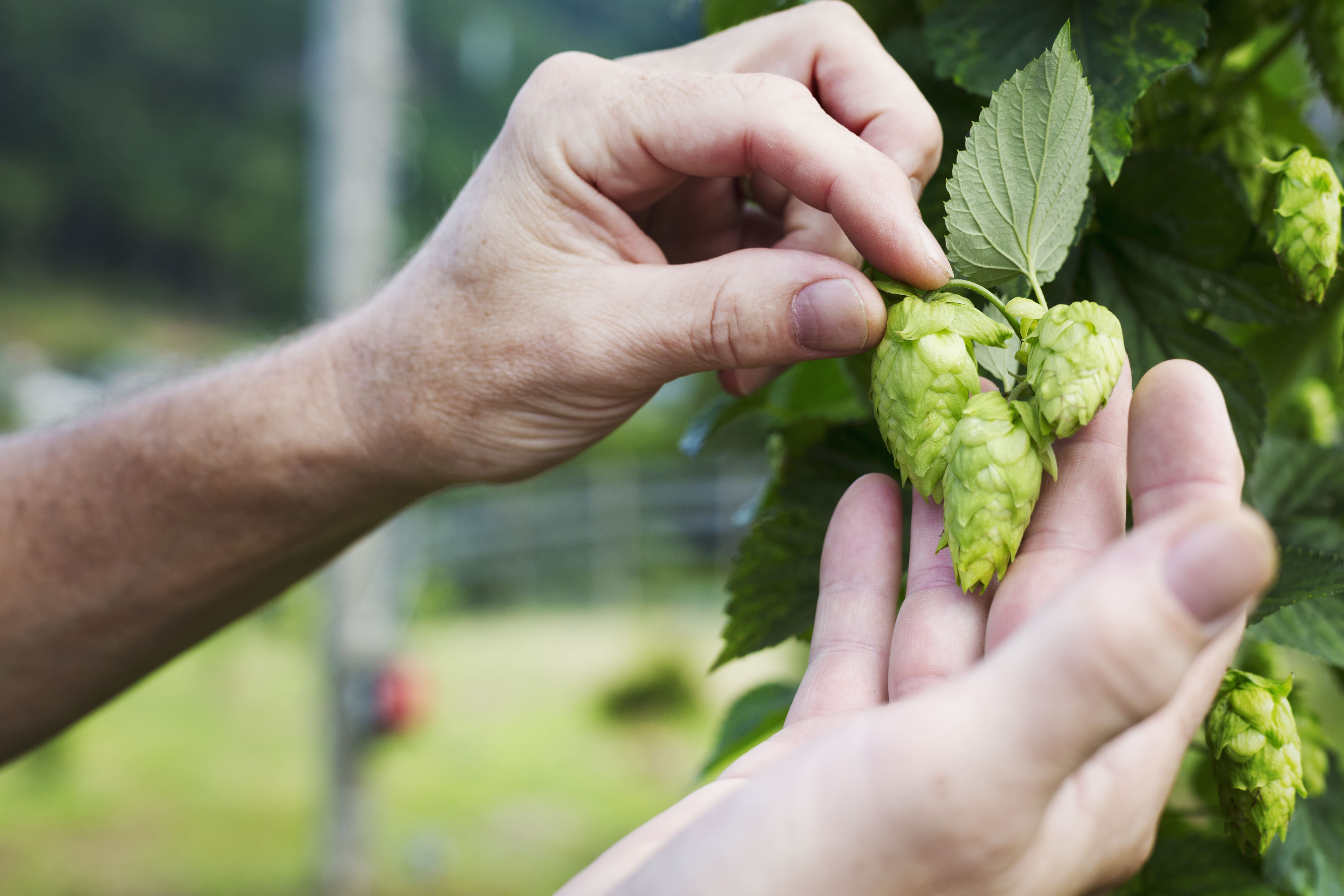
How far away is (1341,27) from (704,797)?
0.62 metres

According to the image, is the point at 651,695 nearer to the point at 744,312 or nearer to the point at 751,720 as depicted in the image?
the point at 751,720

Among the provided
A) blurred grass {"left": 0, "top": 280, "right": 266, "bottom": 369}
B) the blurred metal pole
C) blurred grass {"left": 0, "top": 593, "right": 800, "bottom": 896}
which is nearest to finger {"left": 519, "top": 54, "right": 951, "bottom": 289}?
blurred grass {"left": 0, "top": 593, "right": 800, "bottom": 896}

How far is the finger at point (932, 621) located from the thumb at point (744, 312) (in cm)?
8

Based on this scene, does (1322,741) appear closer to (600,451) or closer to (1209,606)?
(1209,606)

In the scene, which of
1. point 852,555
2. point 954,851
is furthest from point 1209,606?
point 852,555

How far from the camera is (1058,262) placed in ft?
1.70

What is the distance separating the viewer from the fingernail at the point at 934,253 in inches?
20.5

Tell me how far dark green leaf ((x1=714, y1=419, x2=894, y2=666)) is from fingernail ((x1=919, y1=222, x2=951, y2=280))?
0.45 feet

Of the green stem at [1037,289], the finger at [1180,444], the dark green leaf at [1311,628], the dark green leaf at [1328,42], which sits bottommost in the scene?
the dark green leaf at [1311,628]

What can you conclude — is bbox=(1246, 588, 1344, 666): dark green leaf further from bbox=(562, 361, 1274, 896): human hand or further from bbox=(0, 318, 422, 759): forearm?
bbox=(0, 318, 422, 759): forearm

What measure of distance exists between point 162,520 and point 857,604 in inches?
27.2

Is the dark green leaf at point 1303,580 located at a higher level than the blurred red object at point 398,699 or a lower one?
higher

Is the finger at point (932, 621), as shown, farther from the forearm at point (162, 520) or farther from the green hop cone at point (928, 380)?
the forearm at point (162, 520)

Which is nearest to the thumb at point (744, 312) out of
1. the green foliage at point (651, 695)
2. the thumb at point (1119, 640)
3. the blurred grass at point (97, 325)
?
the thumb at point (1119, 640)
